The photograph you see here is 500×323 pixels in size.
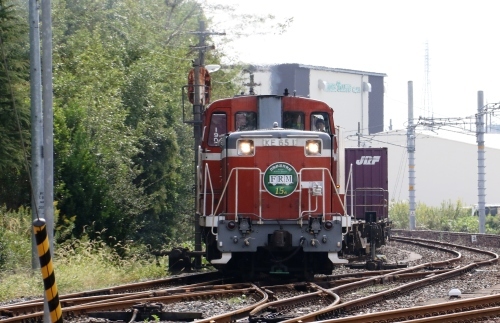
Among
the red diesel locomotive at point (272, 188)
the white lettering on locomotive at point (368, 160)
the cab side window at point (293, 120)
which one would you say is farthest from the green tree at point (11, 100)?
the white lettering on locomotive at point (368, 160)

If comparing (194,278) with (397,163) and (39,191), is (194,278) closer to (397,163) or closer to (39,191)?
(39,191)

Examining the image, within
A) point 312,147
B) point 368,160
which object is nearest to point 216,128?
point 312,147

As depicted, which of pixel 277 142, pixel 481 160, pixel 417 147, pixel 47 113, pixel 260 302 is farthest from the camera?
pixel 417 147

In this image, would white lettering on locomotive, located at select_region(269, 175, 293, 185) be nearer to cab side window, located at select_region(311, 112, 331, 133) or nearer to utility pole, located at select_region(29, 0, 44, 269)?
cab side window, located at select_region(311, 112, 331, 133)

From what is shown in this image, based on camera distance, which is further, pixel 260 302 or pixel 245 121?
pixel 245 121

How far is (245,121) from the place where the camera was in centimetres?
1523

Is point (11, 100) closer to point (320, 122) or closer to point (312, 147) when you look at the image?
point (320, 122)

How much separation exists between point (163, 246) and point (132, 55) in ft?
29.4

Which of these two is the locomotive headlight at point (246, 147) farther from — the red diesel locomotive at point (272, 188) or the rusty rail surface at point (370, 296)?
the rusty rail surface at point (370, 296)

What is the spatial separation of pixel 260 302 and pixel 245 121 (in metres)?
4.54

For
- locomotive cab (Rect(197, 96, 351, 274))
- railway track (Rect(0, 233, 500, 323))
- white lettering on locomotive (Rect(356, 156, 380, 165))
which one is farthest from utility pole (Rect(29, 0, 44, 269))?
white lettering on locomotive (Rect(356, 156, 380, 165))

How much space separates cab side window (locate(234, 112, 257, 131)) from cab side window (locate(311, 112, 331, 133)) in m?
1.03

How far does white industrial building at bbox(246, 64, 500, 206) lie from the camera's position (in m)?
67.8

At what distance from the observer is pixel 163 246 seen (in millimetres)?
26312
